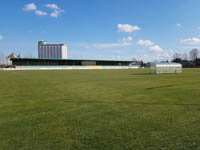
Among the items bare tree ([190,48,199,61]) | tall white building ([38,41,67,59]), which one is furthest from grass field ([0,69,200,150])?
tall white building ([38,41,67,59])

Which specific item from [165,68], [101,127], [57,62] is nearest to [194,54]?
[57,62]

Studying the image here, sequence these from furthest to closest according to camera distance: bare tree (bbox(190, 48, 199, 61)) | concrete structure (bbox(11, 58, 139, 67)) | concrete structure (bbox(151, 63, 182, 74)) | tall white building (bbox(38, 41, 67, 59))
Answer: tall white building (bbox(38, 41, 67, 59))
bare tree (bbox(190, 48, 199, 61))
concrete structure (bbox(11, 58, 139, 67))
concrete structure (bbox(151, 63, 182, 74))

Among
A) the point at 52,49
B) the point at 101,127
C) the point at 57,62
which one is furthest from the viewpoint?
the point at 52,49

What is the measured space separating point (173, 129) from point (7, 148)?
446 cm

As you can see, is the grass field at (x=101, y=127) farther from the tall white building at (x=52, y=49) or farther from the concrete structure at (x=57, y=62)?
the tall white building at (x=52, y=49)

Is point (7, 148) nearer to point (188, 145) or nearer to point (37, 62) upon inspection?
point (188, 145)

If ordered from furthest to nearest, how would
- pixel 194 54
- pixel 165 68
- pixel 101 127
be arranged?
pixel 194 54 < pixel 165 68 < pixel 101 127

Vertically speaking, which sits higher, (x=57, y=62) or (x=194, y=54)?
(x=194, y=54)

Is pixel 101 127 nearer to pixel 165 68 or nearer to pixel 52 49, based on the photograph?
pixel 165 68

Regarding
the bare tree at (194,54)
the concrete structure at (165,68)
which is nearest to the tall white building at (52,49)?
the bare tree at (194,54)

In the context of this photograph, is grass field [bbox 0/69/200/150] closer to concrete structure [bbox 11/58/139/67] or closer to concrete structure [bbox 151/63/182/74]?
concrete structure [bbox 151/63/182/74]

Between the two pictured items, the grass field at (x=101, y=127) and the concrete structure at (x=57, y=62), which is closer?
the grass field at (x=101, y=127)

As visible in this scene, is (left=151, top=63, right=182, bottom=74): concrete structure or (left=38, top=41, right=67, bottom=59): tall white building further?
(left=38, top=41, right=67, bottom=59): tall white building

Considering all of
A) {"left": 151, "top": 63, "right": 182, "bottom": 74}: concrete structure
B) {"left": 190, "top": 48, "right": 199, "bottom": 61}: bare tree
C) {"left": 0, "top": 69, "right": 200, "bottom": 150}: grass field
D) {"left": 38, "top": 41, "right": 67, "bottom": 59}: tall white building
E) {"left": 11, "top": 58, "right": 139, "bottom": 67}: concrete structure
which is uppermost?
{"left": 38, "top": 41, "right": 67, "bottom": 59}: tall white building
